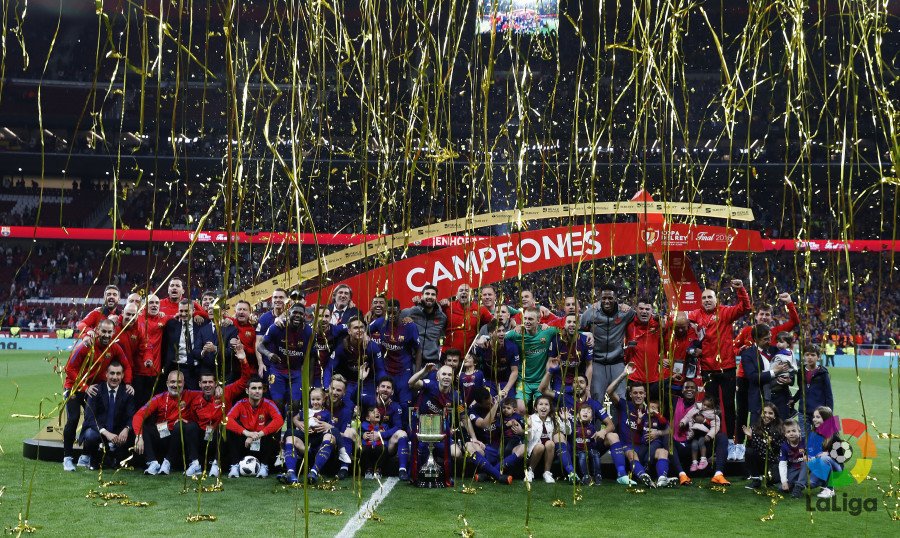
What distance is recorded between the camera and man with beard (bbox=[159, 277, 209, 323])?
8.61 meters

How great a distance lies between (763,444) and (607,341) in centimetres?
177

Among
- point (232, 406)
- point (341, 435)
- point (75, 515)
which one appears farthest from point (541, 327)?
point (75, 515)

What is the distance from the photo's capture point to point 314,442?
794 cm

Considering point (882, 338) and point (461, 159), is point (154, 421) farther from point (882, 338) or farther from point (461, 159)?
point (882, 338)

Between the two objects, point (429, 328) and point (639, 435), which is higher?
point (429, 328)

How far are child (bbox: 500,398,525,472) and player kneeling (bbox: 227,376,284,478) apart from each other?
204cm

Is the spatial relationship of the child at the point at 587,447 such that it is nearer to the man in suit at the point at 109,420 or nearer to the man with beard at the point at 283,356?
the man with beard at the point at 283,356

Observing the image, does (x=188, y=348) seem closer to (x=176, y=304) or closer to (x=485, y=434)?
(x=176, y=304)

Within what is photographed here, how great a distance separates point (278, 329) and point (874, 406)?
10.9 metres

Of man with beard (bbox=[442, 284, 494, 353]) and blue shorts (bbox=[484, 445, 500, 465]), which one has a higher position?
man with beard (bbox=[442, 284, 494, 353])

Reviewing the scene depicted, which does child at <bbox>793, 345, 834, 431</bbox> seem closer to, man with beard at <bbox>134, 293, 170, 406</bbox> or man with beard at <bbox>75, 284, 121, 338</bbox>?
man with beard at <bbox>134, 293, 170, 406</bbox>

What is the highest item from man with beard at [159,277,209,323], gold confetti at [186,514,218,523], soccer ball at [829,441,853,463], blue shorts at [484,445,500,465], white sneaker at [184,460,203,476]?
man with beard at [159,277,209,323]

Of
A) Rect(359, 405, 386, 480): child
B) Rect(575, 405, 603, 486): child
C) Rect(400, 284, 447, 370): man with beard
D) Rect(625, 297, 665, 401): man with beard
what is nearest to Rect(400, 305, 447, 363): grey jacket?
Rect(400, 284, 447, 370): man with beard

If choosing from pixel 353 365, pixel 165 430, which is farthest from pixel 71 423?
pixel 353 365
